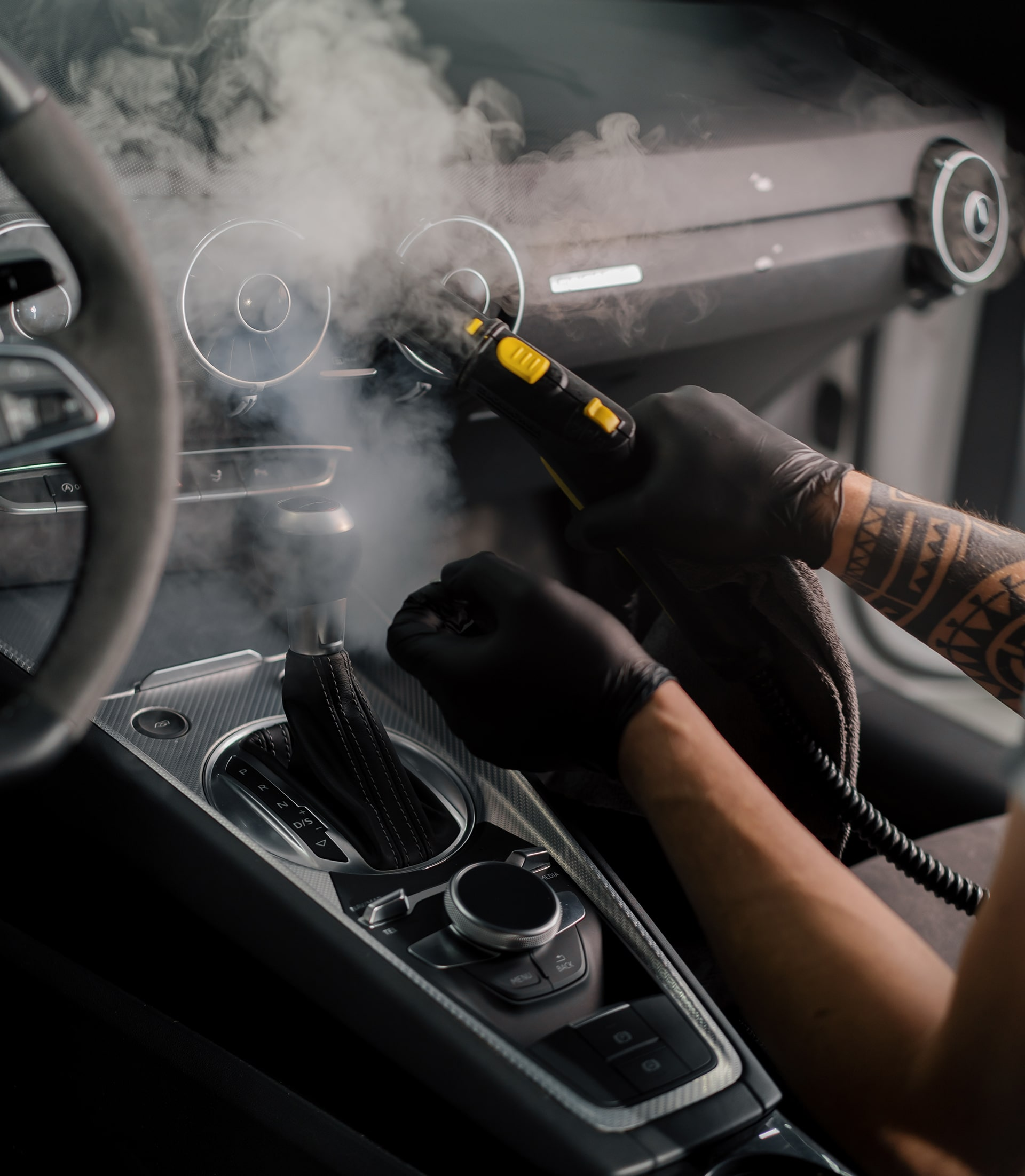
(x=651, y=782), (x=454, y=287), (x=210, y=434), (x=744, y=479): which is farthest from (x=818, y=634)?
(x=210, y=434)

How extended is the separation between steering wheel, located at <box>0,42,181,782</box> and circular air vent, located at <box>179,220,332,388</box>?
1.07ft

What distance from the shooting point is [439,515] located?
139 cm

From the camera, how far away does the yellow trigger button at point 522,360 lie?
0.86m

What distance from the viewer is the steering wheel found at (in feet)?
1.82

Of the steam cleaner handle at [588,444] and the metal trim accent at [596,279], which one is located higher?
the metal trim accent at [596,279]

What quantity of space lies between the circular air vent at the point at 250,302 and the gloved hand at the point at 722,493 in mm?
333

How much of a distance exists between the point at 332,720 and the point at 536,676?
0.92ft

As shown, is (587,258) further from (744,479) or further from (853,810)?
(853,810)

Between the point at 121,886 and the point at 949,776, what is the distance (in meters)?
1.09

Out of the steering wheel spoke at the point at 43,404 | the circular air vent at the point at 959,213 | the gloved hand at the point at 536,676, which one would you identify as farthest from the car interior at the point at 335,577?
the circular air vent at the point at 959,213

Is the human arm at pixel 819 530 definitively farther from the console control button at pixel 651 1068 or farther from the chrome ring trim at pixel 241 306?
the console control button at pixel 651 1068

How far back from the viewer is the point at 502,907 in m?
0.81

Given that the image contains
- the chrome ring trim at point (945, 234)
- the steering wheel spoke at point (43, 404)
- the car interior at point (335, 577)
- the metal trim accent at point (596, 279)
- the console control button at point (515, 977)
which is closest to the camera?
the steering wheel spoke at point (43, 404)

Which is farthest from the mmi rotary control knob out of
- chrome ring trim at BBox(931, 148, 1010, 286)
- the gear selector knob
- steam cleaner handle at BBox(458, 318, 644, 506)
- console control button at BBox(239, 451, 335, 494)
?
chrome ring trim at BBox(931, 148, 1010, 286)
